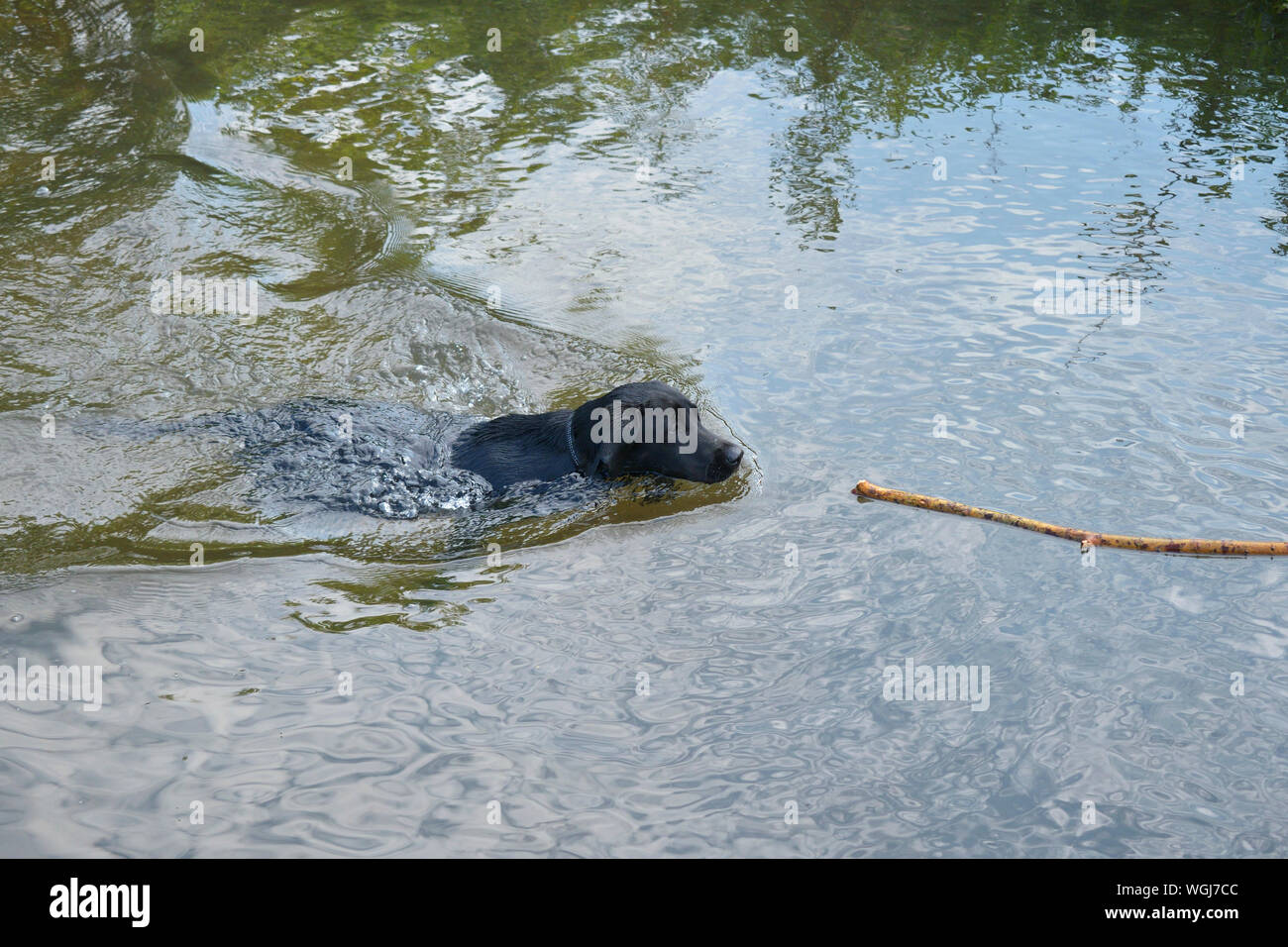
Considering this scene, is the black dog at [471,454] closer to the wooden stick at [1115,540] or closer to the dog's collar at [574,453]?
the dog's collar at [574,453]

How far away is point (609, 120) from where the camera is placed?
12.4m

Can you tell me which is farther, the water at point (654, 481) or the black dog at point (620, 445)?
the black dog at point (620, 445)

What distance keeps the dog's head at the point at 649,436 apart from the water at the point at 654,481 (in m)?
0.26

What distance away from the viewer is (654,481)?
688 cm

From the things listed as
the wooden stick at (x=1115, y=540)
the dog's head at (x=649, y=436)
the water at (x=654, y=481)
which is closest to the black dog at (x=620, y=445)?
the dog's head at (x=649, y=436)

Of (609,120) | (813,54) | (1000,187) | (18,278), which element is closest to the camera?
(18,278)

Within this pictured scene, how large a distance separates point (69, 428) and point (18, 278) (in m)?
2.27

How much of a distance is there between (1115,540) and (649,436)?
105 inches

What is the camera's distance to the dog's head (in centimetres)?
656

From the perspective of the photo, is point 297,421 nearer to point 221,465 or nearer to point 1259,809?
point 221,465

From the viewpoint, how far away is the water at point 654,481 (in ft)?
15.1

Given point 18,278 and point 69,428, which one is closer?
point 69,428
